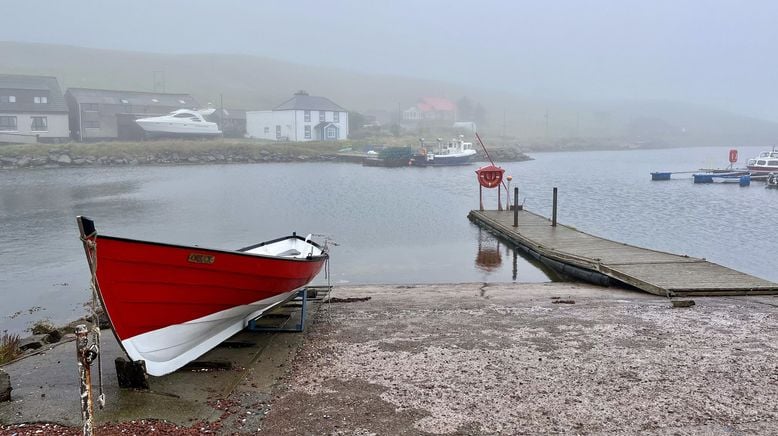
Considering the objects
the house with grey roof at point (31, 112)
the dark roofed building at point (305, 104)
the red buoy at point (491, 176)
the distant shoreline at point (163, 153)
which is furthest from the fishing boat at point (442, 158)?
the red buoy at point (491, 176)

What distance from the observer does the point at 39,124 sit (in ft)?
270

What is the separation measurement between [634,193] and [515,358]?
45.1 m

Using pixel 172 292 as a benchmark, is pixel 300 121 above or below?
above

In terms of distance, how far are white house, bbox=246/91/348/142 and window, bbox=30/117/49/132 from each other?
3432 centimetres

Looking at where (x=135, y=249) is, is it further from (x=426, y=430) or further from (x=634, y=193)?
(x=634, y=193)

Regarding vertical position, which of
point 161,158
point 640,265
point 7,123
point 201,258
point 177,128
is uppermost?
point 7,123

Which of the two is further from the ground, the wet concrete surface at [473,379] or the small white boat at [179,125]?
the small white boat at [179,125]

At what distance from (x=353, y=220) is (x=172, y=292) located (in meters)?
24.5

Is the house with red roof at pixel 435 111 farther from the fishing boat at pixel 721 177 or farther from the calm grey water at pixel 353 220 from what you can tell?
the fishing boat at pixel 721 177

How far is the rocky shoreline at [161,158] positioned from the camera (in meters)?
68.8

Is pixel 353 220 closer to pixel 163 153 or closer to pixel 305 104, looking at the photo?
pixel 163 153

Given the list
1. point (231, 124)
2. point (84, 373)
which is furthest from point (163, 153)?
point (84, 373)

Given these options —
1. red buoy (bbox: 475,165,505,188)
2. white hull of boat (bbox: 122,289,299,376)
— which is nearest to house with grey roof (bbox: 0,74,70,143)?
red buoy (bbox: 475,165,505,188)

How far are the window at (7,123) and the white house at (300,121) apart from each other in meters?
38.1
